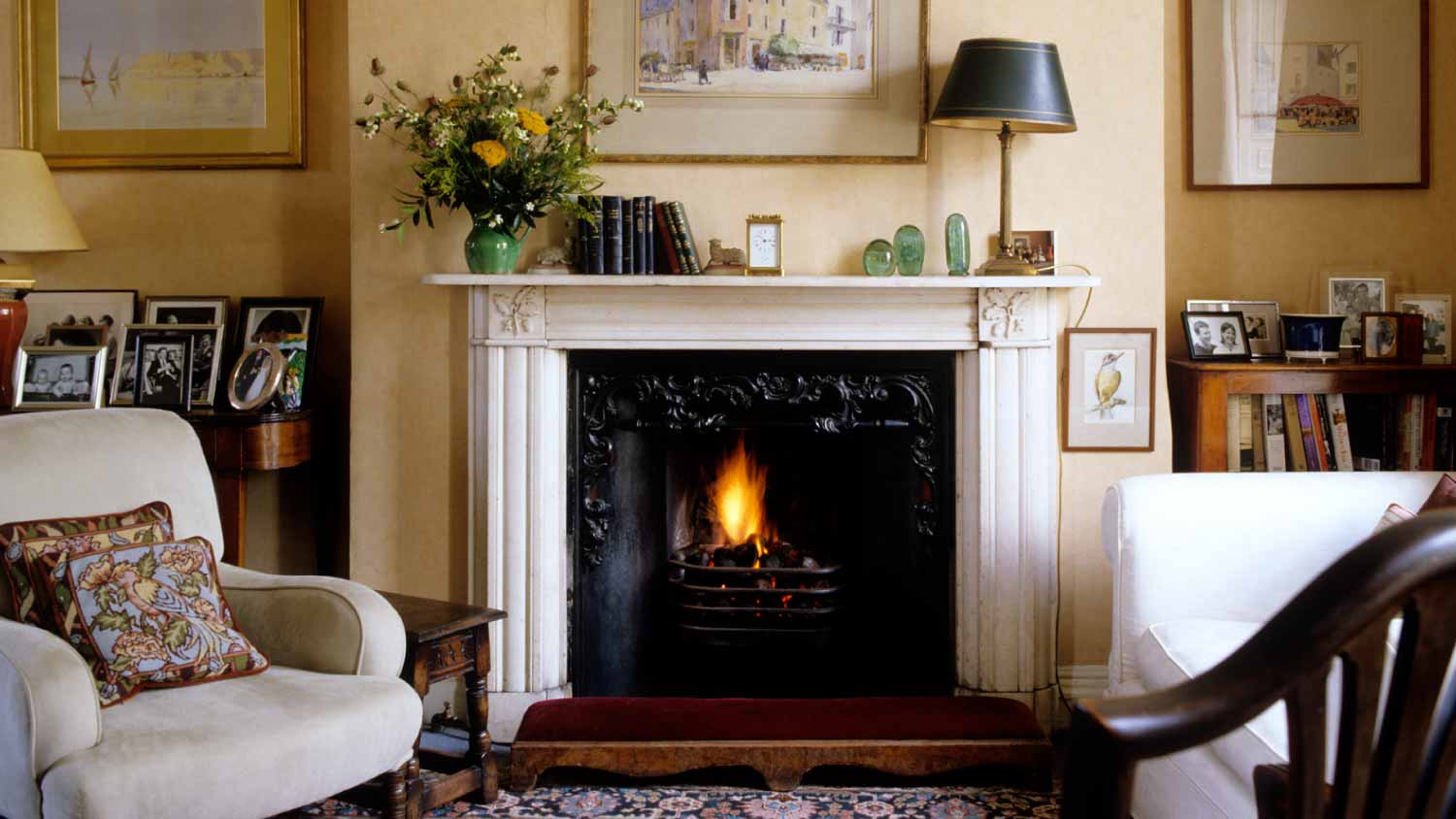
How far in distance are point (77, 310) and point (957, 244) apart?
2765mm

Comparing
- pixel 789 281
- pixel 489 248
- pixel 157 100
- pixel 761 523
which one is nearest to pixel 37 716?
pixel 489 248

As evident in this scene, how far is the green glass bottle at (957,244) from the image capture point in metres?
3.38

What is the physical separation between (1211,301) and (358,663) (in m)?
2.61

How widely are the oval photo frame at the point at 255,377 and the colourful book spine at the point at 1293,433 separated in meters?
2.82

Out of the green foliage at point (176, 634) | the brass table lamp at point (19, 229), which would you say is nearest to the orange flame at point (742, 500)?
the green foliage at point (176, 634)

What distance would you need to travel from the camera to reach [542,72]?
11.4ft

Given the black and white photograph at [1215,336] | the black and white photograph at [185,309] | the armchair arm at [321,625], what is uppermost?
the black and white photograph at [185,309]

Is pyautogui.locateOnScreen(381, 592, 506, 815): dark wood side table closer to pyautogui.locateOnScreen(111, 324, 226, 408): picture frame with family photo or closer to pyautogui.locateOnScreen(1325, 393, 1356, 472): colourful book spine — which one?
pyautogui.locateOnScreen(111, 324, 226, 408): picture frame with family photo

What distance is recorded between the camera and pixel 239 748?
221 centimetres

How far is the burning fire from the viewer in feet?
12.6

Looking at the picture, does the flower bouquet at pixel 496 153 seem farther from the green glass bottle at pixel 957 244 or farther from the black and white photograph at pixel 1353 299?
the black and white photograph at pixel 1353 299

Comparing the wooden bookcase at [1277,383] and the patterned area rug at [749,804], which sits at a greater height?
the wooden bookcase at [1277,383]

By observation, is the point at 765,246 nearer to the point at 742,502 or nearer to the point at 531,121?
the point at 531,121

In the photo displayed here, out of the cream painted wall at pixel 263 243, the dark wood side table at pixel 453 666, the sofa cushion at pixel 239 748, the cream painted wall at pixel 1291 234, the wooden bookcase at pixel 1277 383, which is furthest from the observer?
the cream painted wall at pixel 263 243
